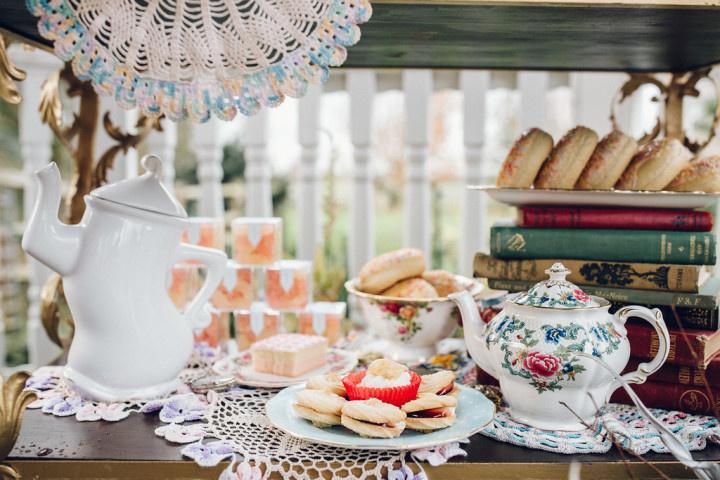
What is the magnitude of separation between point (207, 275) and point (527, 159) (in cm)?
49

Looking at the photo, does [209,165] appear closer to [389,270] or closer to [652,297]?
[389,270]

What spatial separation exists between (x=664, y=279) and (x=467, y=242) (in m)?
0.72

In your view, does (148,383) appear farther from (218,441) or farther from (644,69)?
(644,69)

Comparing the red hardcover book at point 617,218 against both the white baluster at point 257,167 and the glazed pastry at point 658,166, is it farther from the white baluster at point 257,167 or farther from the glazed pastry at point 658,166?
the white baluster at point 257,167

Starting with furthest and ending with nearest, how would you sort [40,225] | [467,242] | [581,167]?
[467,242]
[581,167]
[40,225]

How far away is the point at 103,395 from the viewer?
91cm

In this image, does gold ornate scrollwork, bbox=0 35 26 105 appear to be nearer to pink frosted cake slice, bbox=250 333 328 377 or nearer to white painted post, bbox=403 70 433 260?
pink frosted cake slice, bbox=250 333 328 377

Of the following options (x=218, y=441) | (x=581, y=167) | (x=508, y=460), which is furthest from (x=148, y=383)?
(x=581, y=167)

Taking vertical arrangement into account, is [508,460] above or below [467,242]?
below

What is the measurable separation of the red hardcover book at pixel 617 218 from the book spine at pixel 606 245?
15mm

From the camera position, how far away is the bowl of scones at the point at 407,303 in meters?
1.12

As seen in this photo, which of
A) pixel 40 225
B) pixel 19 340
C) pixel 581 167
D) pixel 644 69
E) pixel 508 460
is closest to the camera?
pixel 508 460

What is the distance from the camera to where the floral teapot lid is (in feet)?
2.67

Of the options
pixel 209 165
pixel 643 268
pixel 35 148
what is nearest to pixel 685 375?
pixel 643 268
